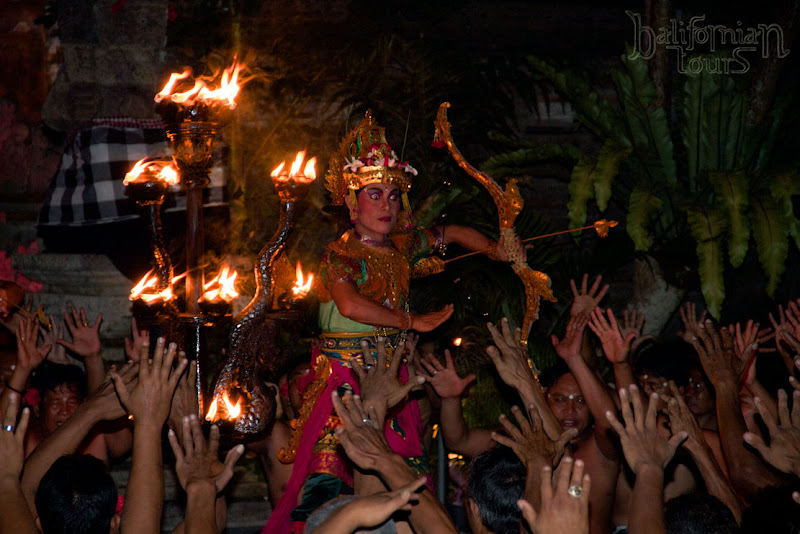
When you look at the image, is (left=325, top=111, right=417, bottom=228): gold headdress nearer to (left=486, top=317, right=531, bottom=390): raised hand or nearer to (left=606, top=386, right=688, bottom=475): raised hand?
(left=486, top=317, right=531, bottom=390): raised hand

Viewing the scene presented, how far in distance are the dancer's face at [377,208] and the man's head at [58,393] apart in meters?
1.76

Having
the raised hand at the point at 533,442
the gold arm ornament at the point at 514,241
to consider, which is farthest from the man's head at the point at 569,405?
the raised hand at the point at 533,442

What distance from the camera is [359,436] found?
8.63ft

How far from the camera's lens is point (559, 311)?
637 centimetres

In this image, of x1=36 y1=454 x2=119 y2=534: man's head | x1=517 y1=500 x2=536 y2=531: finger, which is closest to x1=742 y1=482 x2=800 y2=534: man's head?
x1=517 y1=500 x2=536 y2=531: finger

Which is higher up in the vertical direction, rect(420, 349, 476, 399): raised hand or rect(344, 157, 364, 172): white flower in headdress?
rect(344, 157, 364, 172): white flower in headdress

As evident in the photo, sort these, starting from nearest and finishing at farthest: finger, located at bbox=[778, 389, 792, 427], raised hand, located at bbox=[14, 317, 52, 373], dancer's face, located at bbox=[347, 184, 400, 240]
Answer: finger, located at bbox=[778, 389, 792, 427] < raised hand, located at bbox=[14, 317, 52, 373] < dancer's face, located at bbox=[347, 184, 400, 240]

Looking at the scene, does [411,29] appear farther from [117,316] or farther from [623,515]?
[623,515]

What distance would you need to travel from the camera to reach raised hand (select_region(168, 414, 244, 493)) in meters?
2.68

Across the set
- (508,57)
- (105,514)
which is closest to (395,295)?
(105,514)

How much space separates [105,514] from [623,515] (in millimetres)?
2441

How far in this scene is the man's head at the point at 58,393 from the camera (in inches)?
175

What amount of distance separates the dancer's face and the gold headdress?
34 mm

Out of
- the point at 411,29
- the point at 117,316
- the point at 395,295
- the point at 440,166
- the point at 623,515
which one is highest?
the point at 411,29
